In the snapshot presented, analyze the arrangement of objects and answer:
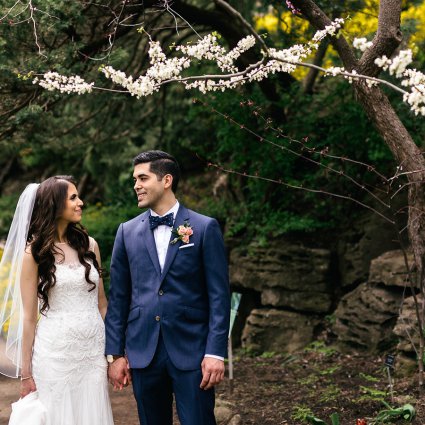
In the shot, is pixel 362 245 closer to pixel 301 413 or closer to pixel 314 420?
pixel 301 413

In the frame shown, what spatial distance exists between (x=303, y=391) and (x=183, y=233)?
3.06m

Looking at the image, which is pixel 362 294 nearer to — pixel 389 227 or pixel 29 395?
pixel 389 227

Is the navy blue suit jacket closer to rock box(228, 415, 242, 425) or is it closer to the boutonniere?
the boutonniere

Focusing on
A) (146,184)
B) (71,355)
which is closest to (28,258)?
(71,355)

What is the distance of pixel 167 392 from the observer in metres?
3.64

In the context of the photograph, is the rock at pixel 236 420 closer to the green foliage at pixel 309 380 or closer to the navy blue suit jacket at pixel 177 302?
the green foliage at pixel 309 380

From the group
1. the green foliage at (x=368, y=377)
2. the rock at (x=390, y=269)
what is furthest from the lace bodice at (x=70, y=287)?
the rock at (x=390, y=269)

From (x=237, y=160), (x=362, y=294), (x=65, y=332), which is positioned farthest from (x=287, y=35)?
(x=65, y=332)

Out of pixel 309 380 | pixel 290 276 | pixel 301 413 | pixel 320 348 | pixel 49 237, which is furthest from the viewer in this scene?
pixel 290 276

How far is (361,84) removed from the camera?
4.88m

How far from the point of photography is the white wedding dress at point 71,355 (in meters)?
3.79

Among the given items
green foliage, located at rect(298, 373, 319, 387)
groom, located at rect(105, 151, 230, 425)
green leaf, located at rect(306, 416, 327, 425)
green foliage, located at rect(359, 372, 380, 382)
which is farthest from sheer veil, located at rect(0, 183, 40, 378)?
green foliage, located at rect(359, 372, 380, 382)

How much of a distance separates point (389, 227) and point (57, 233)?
4783mm

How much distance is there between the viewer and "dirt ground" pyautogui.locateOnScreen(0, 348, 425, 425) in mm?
5227
